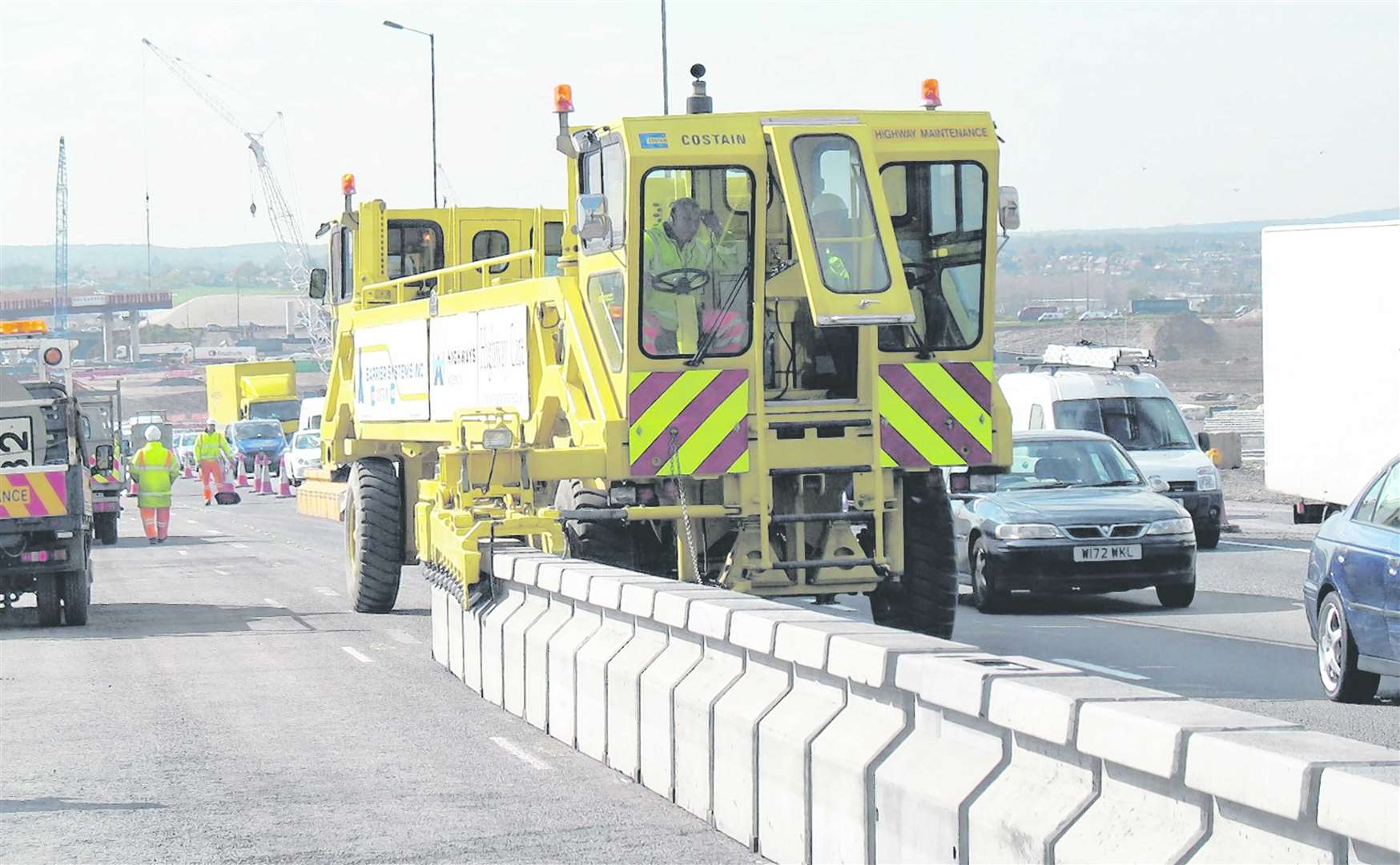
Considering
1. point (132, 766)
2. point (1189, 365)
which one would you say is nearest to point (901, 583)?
point (132, 766)

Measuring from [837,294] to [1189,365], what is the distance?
103 metres

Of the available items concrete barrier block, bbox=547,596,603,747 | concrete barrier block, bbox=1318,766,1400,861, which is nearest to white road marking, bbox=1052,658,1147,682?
concrete barrier block, bbox=547,596,603,747

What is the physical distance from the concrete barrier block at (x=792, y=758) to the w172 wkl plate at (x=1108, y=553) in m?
9.42

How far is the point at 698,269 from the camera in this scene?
1352cm

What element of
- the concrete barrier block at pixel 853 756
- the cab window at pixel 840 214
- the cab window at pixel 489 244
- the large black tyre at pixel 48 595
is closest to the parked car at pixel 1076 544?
the cab window at pixel 840 214

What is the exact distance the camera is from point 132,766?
1070 cm

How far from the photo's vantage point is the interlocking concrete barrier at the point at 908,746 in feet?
16.8

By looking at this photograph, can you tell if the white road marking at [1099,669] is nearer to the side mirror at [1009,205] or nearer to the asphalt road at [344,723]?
the asphalt road at [344,723]

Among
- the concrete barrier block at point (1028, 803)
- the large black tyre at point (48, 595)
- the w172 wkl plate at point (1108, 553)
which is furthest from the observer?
the large black tyre at point (48, 595)

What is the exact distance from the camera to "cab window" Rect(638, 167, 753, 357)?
13375 mm

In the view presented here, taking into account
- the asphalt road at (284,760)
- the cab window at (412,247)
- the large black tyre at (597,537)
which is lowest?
the asphalt road at (284,760)

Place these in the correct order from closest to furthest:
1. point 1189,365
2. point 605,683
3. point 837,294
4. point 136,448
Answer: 1. point 605,683
2. point 837,294
3. point 136,448
4. point 1189,365

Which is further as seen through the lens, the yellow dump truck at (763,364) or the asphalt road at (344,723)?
the yellow dump truck at (763,364)

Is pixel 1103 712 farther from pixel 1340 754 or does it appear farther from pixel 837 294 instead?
pixel 837 294
